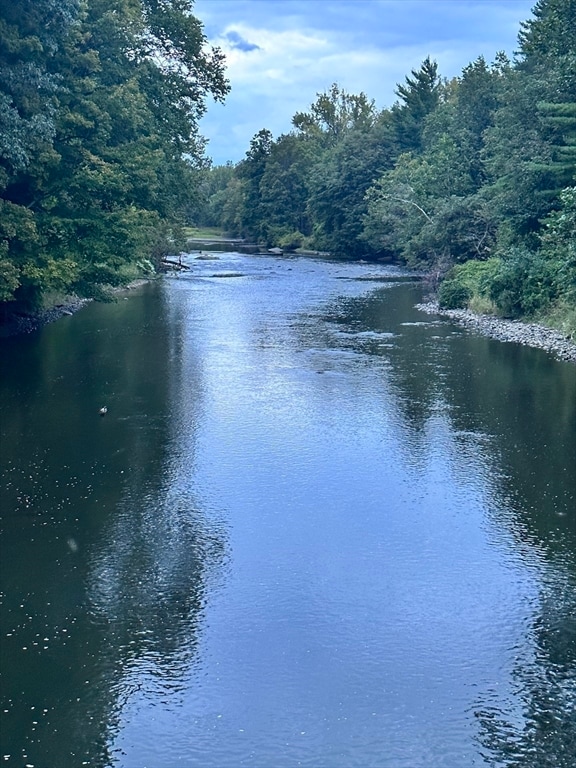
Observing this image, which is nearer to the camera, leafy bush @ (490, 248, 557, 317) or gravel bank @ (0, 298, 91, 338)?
gravel bank @ (0, 298, 91, 338)

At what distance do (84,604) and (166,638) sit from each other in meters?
1.36

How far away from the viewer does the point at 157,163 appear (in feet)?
98.8

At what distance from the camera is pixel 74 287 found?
29.3 meters

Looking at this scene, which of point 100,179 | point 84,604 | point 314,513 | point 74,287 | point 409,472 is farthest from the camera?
point 74,287

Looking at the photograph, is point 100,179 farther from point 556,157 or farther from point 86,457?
point 556,157

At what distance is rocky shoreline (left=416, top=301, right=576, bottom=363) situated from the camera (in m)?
27.1

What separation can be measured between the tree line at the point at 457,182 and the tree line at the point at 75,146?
13.9 meters

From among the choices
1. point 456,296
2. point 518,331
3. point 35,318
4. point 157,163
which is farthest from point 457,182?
point 35,318

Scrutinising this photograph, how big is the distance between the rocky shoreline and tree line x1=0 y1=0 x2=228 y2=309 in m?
12.9

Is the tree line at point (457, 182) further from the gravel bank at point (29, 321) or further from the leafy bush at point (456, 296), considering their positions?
the gravel bank at point (29, 321)

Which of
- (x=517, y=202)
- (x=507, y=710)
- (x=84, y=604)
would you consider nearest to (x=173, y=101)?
(x=517, y=202)

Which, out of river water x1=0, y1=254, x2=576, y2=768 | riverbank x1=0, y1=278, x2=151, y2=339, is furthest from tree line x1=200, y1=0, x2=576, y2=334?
riverbank x1=0, y1=278, x2=151, y2=339

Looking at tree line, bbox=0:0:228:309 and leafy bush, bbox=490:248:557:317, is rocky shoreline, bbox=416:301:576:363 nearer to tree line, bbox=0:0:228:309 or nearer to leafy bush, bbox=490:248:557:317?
leafy bush, bbox=490:248:557:317

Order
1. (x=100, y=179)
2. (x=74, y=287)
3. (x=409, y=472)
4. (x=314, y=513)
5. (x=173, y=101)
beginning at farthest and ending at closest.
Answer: (x=173, y=101)
(x=74, y=287)
(x=100, y=179)
(x=409, y=472)
(x=314, y=513)
